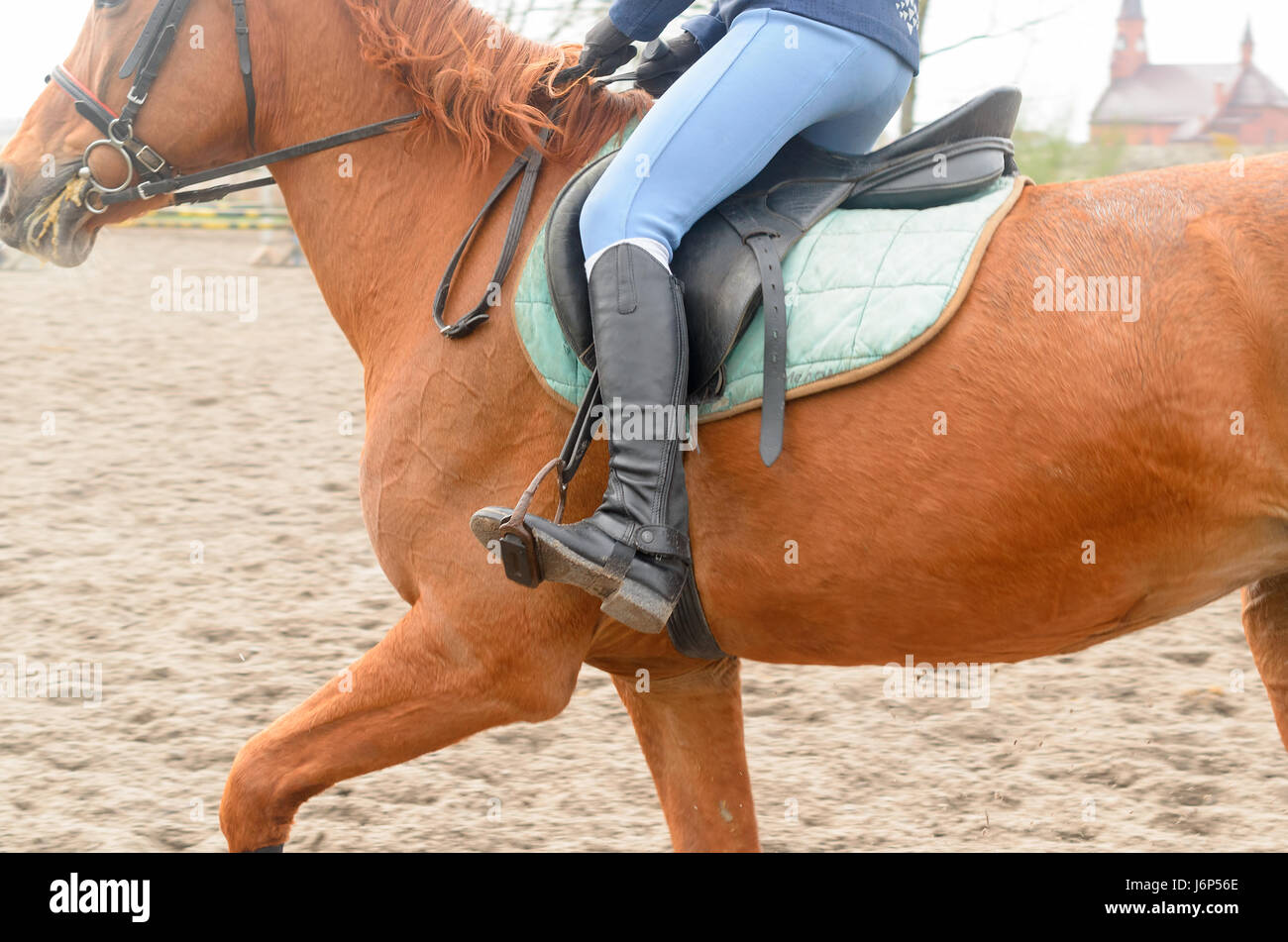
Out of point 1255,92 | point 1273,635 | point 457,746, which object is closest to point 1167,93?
point 1255,92

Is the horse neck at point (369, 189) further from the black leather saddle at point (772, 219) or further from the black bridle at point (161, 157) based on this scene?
the black leather saddle at point (772, 219)

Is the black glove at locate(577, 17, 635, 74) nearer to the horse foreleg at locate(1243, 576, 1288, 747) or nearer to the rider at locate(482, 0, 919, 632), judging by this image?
the rider at locate(482, 0, 919, 632)

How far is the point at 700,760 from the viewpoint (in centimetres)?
350

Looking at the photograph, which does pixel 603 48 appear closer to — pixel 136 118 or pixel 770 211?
pixel 770 211

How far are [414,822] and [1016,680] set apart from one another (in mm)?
2747

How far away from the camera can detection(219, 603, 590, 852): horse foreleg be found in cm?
293

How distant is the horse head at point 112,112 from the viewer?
3195 mm

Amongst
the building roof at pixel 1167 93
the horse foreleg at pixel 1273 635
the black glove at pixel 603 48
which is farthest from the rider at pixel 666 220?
the building roof at pixel 1167 93

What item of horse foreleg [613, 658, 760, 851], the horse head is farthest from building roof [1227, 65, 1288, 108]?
the horse head

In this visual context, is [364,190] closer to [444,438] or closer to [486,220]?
[486,220]

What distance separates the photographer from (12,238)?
327 centimetres

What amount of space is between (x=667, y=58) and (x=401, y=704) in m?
1.76

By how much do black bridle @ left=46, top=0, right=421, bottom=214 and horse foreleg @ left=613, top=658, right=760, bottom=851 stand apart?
1.64m
